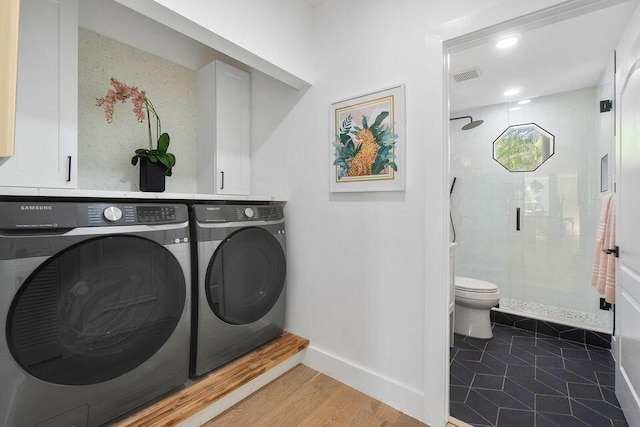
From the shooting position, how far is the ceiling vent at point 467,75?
260 cm

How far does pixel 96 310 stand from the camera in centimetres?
122

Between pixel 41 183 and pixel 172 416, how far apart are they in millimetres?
1277

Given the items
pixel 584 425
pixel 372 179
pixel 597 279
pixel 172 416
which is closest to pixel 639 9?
pixel 372 179

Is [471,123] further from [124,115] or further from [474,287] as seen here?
[124,115]

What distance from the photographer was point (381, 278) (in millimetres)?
1721

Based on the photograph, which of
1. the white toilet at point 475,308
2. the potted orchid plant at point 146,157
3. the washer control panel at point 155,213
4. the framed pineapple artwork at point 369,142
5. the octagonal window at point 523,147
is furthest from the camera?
the octagonal window at point 523,147

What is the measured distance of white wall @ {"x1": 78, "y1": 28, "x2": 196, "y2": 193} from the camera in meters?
1.86

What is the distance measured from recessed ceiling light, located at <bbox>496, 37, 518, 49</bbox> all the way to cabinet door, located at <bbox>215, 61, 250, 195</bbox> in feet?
6.43

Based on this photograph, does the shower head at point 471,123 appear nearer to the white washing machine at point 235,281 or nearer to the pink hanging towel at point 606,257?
the pink hanging towel at point 606,257

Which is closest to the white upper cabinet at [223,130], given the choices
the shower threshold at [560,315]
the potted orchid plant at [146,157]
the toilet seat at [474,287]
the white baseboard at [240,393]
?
the potted orchid plant at [146,157]

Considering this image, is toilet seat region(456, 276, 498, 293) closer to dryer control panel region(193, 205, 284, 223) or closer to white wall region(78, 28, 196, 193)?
dryer control panel region(193, 205, 284, 223)

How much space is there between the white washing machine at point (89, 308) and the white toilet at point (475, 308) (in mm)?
2218

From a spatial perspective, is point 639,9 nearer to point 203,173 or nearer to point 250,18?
point 250,18

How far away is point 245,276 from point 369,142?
112cm
